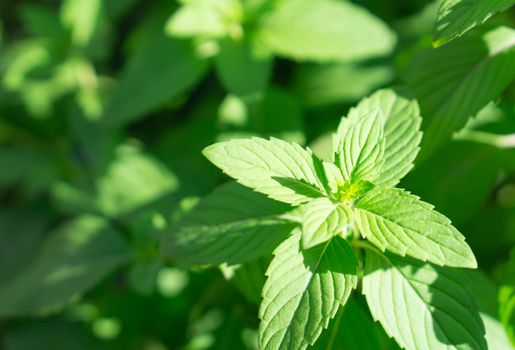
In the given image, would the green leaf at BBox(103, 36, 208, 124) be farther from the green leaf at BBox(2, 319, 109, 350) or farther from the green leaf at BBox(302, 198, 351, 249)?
the green leaf at BBox(302, 198, 351, 249)

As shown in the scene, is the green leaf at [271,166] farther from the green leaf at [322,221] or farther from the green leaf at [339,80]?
the green leaf at [339,80]

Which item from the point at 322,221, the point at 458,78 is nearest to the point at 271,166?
the point at 322,221

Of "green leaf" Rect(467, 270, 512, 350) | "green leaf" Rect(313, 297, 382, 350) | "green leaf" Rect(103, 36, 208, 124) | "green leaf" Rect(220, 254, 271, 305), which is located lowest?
"green leaf" Rect(467, 270, 512, 350)

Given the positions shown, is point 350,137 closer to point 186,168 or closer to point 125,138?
point 186,168

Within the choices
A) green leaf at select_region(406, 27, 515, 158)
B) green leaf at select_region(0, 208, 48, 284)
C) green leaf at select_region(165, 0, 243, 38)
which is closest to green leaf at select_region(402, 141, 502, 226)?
green leaf at select_region(406, 27, 515, 158)

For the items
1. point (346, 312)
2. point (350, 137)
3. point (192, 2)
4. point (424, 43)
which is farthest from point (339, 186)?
point (192, 2)

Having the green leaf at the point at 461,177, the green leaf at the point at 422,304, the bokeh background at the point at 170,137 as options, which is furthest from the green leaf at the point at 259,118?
the green leaf at the point at 422,304

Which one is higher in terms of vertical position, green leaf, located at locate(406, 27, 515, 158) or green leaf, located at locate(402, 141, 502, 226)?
green leaf, located at locate(406, 27, 515, 158)

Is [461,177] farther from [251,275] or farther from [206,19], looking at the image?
[206,19]
